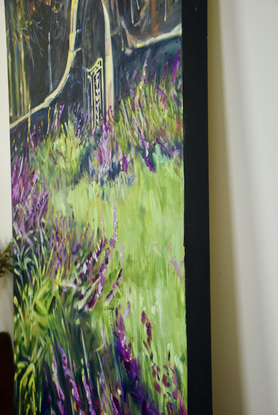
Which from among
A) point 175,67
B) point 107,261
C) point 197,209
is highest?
point 175,67

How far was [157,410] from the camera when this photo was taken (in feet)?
4.68

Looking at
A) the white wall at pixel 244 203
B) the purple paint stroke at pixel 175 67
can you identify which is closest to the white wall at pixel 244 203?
the white wall at pixel 244 203

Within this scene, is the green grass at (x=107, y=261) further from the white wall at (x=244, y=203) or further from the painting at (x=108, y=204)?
the white wall at (x=244, y=203)

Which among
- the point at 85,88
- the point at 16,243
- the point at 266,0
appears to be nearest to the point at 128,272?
the point at 85,88

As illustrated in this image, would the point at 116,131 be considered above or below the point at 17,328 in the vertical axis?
above

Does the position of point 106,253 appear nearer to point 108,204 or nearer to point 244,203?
point 108,204

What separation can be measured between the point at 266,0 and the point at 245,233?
0.64 meters

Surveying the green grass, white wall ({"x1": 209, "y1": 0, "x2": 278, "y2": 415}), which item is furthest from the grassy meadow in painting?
white wall ({"x1": 209, "y1": 0, "x2": 278, "y2": 415})

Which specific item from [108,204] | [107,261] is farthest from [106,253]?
[108,204]

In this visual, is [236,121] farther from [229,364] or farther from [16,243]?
[16,243]

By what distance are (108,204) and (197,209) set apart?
402mm

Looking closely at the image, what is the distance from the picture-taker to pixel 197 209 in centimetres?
134

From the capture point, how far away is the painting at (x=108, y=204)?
1331 millimetres

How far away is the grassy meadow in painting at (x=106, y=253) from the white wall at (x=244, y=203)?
0.52ft
